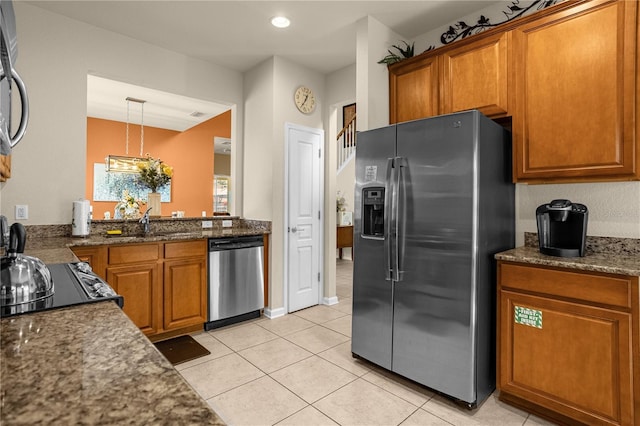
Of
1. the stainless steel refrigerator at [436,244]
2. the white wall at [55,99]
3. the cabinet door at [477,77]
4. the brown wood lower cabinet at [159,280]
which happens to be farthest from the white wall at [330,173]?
the white wall at [55,99]

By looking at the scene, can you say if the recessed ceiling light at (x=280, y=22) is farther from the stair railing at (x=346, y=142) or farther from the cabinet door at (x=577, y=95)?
the stair railing at (x=346, y=142)

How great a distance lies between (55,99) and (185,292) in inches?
78.2

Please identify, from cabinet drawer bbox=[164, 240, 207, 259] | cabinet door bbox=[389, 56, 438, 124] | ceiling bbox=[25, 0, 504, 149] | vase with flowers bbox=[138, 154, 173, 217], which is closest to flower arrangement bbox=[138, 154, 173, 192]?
vase with flowers bbox=[138, 154, 173, 217]

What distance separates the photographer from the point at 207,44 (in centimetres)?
349

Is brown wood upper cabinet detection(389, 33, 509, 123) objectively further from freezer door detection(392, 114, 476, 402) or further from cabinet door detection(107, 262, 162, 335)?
cabinet door detection(107, 262, 162, 335)

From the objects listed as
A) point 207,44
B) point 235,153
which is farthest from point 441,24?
point 235,153

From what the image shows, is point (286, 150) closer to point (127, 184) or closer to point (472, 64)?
point (472, 64)

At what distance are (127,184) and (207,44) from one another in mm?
4260

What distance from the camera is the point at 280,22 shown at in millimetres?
3072

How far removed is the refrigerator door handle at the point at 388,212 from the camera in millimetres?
2373

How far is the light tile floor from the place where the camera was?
1991mm

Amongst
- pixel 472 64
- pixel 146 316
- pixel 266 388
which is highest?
pixel 472 64

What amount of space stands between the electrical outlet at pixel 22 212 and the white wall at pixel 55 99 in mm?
29

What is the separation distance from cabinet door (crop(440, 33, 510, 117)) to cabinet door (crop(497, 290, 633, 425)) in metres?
1.31
